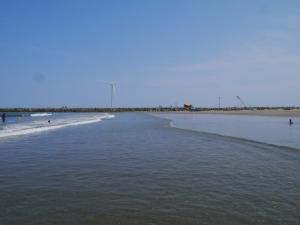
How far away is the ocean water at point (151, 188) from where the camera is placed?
685cm

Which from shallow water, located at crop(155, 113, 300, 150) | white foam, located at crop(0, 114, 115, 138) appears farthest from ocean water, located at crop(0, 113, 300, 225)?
white foam, located at crop(0, 114, 115, 138)

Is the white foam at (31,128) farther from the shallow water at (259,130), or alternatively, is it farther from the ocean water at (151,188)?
the ocean water at (151,188)

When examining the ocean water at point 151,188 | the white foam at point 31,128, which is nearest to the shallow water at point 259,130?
the ocean water at point 151,188

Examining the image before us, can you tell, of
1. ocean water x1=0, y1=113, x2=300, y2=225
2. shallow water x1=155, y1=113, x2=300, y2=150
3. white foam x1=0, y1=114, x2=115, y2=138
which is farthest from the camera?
white foam x1=0, y1=114, x2=115, y2=138

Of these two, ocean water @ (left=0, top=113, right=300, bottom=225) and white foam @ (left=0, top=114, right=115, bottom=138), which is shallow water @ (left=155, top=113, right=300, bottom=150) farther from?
white foam @ (left=0, top=114, right=115, bottom=138)

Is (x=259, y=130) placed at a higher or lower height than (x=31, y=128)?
higher

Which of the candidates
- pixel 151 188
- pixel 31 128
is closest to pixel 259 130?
pixel 151 188

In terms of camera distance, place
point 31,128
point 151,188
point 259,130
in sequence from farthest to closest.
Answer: point 31,128, point 259,130, point 151,188

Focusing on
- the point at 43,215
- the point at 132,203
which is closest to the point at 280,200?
the point at 132,203

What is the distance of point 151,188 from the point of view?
30.0ft

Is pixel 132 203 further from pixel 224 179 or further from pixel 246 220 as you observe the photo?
pixel 224 179

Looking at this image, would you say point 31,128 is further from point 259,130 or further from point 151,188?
point 151,188

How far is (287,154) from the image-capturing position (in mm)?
14938

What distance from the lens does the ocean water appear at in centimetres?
685
